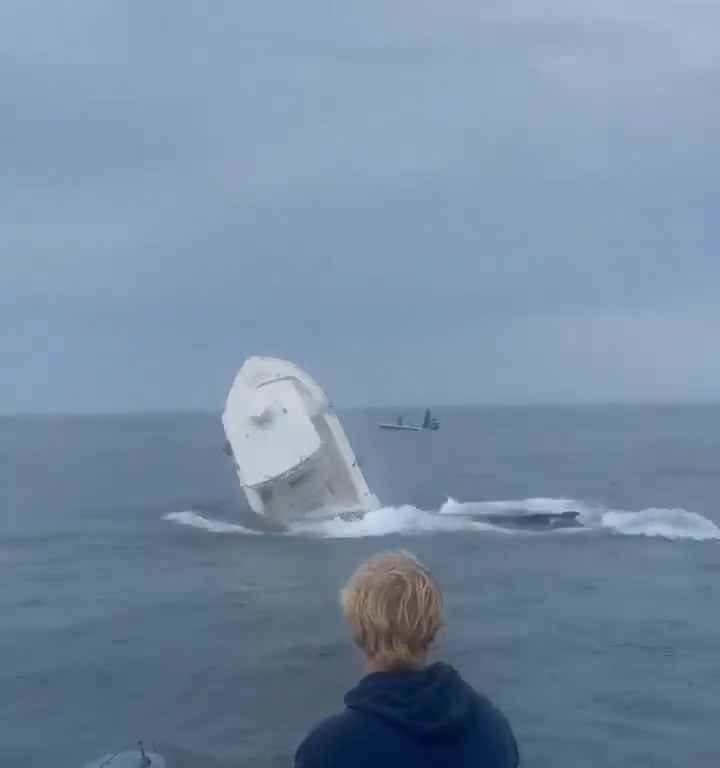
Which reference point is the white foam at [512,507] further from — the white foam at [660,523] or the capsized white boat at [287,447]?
the capsized white boat at [287,447]

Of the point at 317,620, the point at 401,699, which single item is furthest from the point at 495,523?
the point at 401,699

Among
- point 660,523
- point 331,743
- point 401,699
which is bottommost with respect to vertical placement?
point 660,523

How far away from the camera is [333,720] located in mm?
3861

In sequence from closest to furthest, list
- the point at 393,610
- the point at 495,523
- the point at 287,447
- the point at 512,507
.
Result: the point at 393,610, the point at 287,447, the point at 495,523, the point at 512,507

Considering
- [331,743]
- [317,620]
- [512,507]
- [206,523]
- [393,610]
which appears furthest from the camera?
[512,507]

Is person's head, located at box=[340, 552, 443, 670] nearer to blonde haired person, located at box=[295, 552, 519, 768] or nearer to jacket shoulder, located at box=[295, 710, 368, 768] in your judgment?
blonde haired person, located at box=[295, 552, 519, 768]

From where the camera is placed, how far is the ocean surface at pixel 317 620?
817 inches

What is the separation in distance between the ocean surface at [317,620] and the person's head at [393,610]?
15819mm

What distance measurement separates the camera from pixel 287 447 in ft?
138

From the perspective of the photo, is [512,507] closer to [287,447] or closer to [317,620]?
[287,447]

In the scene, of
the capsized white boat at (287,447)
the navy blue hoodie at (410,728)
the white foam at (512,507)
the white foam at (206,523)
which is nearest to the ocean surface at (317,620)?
the white foam at (206,523)

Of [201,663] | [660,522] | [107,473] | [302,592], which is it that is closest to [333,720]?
[201,663]

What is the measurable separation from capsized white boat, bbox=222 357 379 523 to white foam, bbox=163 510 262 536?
7.78ft

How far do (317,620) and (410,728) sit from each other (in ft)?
91.7
